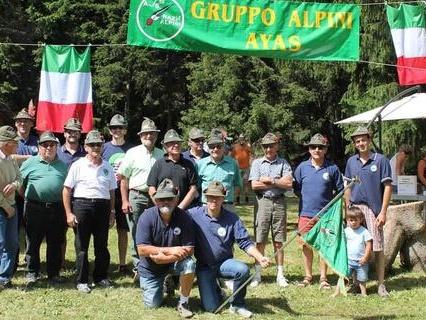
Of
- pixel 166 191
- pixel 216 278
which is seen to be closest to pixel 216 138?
pixel 166 191

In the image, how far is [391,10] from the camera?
822 centimetres

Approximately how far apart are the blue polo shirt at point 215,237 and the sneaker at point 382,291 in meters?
1.83

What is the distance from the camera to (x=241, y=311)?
224 inches

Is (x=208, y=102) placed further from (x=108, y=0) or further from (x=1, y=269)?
(x=1, y=269)

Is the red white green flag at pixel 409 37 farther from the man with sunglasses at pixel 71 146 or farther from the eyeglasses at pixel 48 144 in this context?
the eyeglasses at pixel 48 144

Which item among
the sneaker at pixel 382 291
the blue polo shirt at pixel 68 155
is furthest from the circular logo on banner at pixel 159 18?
the sneaker at pixel 382 291

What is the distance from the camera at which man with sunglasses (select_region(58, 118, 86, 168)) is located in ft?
22.7

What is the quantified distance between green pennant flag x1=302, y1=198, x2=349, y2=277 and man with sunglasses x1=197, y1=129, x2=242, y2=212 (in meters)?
1.08

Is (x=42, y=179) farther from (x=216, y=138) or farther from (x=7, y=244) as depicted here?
(x=216, y=138)

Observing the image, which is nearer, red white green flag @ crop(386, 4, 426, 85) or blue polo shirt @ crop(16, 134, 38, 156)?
blue polo shirt @ crop(16, 134, 38, 156)

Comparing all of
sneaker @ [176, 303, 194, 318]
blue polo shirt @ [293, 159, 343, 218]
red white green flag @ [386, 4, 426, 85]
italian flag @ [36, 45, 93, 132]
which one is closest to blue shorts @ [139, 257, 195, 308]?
sneaker @ [176, 303, 194, 318]

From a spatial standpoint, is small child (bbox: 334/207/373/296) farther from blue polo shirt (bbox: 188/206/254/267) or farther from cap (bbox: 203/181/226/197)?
cap (bbox: 203/181/226/197)

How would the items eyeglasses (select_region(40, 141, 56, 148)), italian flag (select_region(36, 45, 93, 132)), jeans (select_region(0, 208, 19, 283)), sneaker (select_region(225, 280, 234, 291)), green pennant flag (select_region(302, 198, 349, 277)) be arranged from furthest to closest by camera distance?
italian flag (select_region(36, 45, 93, 132)) → eyeglasses (select_region(40, 141, 56, 148)) → jeans (select_region(0, 208, 19, 283)) → green pennant flag (select_region(302, 198, 349, 277)) → sneaker (select_region(225, 280, 234, 291))

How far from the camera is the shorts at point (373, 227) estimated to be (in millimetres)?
6750
